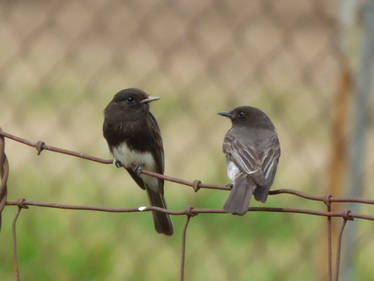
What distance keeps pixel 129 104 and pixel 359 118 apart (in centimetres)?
124

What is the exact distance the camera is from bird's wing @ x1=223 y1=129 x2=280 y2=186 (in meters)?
3.52

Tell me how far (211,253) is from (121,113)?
78.2 inches

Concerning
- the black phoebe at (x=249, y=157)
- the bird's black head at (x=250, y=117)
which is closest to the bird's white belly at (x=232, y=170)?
the black phoebe at (x=249, y=157)

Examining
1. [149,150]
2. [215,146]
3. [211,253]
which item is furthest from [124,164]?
[215,146]

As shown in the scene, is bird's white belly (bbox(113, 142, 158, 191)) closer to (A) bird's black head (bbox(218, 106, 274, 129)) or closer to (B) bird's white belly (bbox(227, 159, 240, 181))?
(A) bird's black head (bbox(218, 106, 274, 129))

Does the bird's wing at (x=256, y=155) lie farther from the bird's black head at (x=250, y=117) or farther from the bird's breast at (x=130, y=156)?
the bird's breast at (x=130, y=156)

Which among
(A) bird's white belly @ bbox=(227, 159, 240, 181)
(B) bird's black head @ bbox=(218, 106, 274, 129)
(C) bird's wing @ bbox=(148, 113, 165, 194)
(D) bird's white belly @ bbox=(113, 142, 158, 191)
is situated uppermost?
(B) bird's black head @ bbox=(218, 106, 274, 129)

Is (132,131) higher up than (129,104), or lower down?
lower down

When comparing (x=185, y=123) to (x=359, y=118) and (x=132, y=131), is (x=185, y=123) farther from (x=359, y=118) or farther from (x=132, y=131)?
(x=132, y=131)

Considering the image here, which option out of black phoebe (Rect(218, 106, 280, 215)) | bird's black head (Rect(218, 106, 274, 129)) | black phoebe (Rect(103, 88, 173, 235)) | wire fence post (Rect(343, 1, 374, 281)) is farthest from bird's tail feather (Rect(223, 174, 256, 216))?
wire fence post (Rect(343, 1, 374, 281))

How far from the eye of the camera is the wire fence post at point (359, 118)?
15.0 feet

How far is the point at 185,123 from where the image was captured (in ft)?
27.8

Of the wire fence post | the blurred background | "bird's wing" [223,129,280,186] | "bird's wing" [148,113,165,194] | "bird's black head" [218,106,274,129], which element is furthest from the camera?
the blurred background

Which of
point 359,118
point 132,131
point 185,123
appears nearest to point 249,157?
point 132,131
